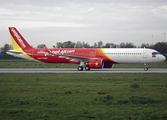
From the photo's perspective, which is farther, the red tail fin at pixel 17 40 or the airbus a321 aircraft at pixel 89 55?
the red tail fin at pixel 17 40

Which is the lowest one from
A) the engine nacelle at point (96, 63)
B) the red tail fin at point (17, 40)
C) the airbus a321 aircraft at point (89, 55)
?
the engine nacelle at point (96, 63)

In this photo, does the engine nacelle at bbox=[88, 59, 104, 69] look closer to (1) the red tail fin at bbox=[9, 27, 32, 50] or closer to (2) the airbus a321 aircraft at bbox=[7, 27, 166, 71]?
(2) the airbus a321 aircraft at bbox=[7, 27, 166, 71]

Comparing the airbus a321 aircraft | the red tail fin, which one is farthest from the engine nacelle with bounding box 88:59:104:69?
the red tail fin

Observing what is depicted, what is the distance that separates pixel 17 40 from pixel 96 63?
16.0 m

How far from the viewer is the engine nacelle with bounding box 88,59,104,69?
35.0 meters

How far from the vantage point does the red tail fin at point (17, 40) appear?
1623 inches

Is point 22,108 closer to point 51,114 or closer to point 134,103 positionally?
point 51,114

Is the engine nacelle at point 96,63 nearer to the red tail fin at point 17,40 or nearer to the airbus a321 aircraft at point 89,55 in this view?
the airbus a321 aircraft at point 89,55

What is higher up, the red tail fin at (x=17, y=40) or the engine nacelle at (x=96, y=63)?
the red tail fin at (x=17, y=40)

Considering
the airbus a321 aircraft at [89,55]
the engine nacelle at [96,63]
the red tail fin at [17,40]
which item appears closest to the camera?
the engine nacelle at [96,63]

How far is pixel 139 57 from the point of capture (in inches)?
1416

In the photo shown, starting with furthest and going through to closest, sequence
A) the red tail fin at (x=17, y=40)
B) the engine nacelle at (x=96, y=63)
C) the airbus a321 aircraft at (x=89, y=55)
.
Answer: the red tail fin at (x=17, y=40) < the airbus a321 aircraft at (x=89, y=55) < the engine nacelle at (x=96, y=63)

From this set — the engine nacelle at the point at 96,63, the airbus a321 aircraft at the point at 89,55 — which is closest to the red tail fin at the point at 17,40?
the airbus a321 aircraft at the point at 89,55

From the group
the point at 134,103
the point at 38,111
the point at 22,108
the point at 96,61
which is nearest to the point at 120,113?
the point at 134,103
